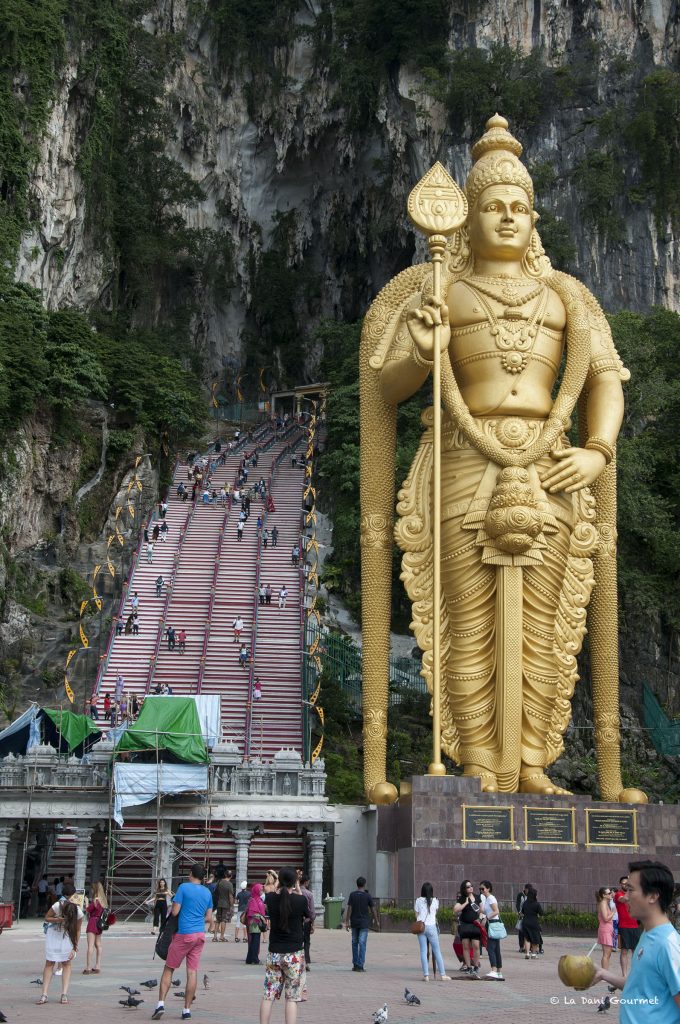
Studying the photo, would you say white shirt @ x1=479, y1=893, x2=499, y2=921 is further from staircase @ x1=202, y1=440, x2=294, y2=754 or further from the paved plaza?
staircase @ x1=202, y1=440, x2=294, y2=754

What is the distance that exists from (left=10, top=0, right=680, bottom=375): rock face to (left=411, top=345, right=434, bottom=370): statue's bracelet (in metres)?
17.6

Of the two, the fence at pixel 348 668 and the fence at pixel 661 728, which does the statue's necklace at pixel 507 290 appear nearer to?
the fence at pixel 661 728

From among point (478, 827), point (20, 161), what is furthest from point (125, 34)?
point (478, 827)

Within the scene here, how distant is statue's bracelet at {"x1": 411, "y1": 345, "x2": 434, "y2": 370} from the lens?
1308cm

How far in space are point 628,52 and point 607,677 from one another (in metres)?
22.5

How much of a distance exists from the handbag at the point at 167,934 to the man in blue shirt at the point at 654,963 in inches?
147

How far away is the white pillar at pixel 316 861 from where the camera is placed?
50.9ft

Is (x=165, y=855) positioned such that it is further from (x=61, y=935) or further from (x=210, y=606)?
(x=210, y=606)

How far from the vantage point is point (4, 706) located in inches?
819

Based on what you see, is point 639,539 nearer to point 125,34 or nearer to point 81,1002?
point 81,1002

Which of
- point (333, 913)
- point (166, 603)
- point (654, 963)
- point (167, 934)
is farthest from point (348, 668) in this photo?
point (654, 963)

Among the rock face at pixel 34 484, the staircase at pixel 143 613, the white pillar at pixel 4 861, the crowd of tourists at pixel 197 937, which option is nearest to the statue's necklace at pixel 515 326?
the crowd of tourists at pixel 197 937

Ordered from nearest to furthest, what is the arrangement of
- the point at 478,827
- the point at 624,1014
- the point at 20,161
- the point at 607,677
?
Result: 1. the point at 624,1014
2. the point at 478,827
3. the point at 607,677
4. the point at 20,161

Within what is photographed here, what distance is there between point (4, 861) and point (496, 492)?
24.1 ft
